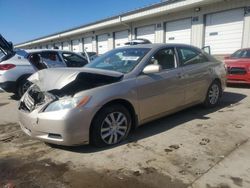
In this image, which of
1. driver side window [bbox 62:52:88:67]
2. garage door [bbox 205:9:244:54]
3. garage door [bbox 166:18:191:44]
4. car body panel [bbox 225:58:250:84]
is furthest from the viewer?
A: garage door [bbox 166:18:191:44]

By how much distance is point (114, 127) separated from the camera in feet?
12.8

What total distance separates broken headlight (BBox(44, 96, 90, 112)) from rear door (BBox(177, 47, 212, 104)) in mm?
2289

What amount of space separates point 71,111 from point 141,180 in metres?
1.25

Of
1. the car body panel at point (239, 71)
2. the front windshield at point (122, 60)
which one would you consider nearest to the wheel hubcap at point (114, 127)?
the front windshield at point (122, 60)

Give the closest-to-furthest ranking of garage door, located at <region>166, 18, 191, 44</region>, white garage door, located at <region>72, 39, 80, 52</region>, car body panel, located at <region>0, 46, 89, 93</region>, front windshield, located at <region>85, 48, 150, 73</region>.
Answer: front windshield, located at <region>85, 48, 150, 73</region> → car body panel, located at <region>0, 46, 89, 93</region> → garage door, located at <region>166, 18, 191, 44</region> → white garage door, located at <region>72, 39, 80, 52</region>

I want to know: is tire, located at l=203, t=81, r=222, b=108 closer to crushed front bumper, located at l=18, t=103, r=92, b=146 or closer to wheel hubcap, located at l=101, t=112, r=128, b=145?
wheel hubcap, located at l=101, t=112, r=128, b=145

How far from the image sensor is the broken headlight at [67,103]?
3.45 m

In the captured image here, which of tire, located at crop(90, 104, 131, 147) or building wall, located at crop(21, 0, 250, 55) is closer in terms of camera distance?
tire, located at crop(90, 104, 131, 147)

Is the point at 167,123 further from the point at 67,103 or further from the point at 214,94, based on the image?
the point at 67,103

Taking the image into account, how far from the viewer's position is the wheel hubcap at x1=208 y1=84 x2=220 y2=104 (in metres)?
5.92

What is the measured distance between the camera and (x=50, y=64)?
8438 millimetres

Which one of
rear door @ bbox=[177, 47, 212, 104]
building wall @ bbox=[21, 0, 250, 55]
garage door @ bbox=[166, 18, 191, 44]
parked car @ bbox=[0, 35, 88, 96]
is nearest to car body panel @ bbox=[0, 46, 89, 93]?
parked car @ bbox=[0, 35, 88, 96]

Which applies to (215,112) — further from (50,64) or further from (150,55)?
(50,64)

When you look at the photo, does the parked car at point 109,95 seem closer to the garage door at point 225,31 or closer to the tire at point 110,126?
the tire at point 110,126
